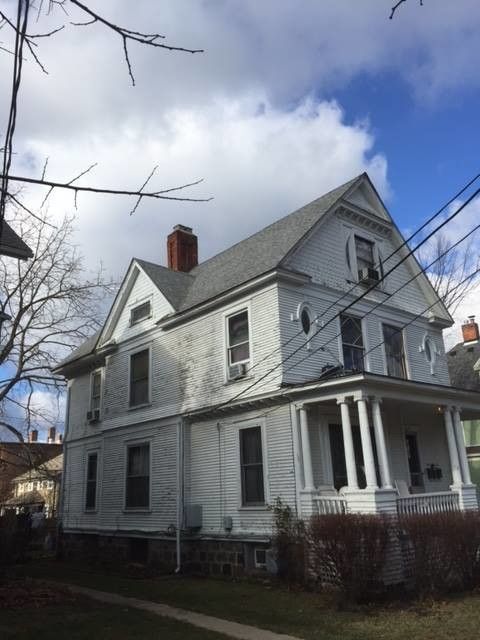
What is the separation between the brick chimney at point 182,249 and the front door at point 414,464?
9633mm

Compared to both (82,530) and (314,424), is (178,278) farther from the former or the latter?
(82,530)

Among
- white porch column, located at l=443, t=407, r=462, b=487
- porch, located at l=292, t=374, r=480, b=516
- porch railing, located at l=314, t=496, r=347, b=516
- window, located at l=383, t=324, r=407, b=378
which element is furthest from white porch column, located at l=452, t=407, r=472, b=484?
porch railing, located at l=314, t=496, r=347, b=516

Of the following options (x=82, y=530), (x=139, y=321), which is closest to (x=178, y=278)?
(x=139, y=321)

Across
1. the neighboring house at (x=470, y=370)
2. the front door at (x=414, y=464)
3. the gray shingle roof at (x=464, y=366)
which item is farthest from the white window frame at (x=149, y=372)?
the gray shingle roof at (x=464, y=366)

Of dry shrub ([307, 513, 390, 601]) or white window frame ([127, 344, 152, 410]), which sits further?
white window frame ([127, 344, 152, 410])

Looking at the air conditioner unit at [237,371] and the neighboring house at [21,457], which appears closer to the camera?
the air conditioner unit at [237,371]

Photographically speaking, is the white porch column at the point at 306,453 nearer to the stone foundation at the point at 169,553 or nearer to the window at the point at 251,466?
the window at the point at 251,466

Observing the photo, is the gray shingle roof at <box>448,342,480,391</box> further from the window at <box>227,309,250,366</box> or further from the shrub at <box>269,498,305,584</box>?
the shrub at <box>269,498,305,584</box>

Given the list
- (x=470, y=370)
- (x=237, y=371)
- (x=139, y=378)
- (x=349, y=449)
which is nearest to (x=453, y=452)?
(x=349, y=449)

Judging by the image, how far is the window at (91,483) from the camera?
18.3 m

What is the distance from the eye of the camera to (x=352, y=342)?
1474 cm

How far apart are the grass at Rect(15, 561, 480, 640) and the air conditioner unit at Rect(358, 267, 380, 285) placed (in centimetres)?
824

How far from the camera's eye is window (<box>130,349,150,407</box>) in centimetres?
1700

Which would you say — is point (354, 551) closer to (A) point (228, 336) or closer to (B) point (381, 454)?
(B) point (381, 454)
